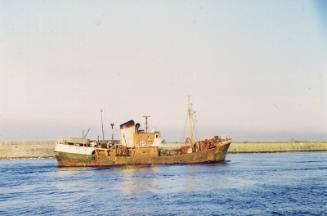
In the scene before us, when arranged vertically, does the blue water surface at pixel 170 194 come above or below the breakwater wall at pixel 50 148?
below

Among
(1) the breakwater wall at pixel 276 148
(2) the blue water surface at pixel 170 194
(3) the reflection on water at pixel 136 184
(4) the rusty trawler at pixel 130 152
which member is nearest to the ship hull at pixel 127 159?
(4) the rusty trawler at pixel 130 152

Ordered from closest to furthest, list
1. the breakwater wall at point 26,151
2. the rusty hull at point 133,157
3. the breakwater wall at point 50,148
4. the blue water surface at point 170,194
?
the blue water surface at point 170,194 < the rusty hull at point 133,157 < the breakwater wall at point 26,151 < the breakwater wall at point 50,148

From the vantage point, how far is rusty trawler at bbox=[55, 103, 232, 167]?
72188 mm

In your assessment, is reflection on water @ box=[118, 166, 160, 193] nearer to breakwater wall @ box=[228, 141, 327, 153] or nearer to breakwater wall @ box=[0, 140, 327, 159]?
breakwater wall @ box=[0, 140, 327, 159]

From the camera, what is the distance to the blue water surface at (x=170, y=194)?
1213 inches

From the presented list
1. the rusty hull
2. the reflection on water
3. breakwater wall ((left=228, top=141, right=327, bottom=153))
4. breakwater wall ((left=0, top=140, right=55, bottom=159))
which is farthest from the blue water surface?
breakwater wall ((left=228, top=141, right=327, bottom=153))

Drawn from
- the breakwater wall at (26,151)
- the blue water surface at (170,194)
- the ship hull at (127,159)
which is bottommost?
the blue water surface at (170,194)

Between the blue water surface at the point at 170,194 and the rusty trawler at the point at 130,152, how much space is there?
16.4 m

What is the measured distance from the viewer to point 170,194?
38156 mm

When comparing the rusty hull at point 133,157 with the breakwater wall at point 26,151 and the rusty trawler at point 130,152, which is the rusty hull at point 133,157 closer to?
the rusty trawler at point 130,152

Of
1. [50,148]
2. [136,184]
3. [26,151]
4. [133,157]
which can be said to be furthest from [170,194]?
[50,148]

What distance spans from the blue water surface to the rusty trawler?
16.4 m

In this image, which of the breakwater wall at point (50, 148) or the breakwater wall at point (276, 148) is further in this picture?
the breakwater wall at point (276, 148)

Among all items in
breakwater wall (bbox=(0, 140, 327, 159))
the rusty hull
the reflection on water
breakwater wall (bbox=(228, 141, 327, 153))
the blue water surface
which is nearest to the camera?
the blue water surface
